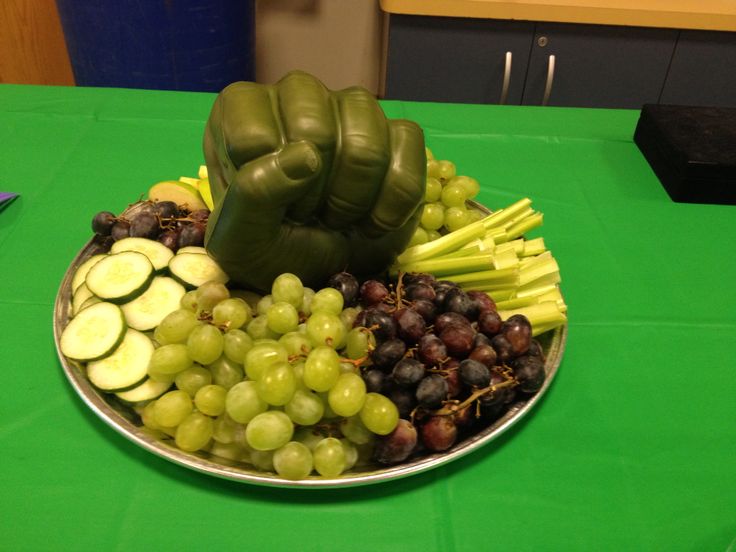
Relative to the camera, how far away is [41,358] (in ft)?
2.69

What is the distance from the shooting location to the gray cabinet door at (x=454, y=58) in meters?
2.02

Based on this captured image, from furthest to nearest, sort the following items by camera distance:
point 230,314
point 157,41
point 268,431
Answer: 1. point 157,41
2. point 230,314
3. point 268,431

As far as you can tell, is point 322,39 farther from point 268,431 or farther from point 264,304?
point 268,431

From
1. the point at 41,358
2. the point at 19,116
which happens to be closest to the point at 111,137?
the point at 19,116

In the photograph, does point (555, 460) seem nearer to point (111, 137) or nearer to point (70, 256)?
point (70, 256)

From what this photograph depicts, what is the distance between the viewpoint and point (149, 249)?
87 cm

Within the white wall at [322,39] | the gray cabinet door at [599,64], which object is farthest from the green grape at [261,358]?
the white wall at [322,39]

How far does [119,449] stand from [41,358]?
0.69ft

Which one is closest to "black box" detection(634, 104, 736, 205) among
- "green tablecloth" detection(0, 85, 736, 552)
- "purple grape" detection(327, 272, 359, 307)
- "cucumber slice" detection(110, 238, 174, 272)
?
"green tablecloth" detection(0, 85, 736, 552)

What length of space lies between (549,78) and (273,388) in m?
1.76

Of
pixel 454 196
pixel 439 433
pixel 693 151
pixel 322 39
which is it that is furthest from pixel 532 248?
pixel 322 39

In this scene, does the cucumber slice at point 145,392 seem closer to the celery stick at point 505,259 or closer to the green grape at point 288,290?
the green grape at point 288,290

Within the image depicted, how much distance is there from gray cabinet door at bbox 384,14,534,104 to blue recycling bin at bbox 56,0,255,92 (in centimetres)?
54

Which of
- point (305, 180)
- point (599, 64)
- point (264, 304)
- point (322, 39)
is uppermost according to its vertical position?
point (305, 180)
